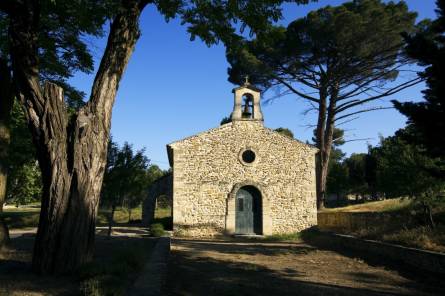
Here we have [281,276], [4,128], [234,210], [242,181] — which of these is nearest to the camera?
[281,276]

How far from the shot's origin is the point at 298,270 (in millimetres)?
8734

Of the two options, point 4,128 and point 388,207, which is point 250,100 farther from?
point 4,128

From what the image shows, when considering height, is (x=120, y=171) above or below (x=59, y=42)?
below

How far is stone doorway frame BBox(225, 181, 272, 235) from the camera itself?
17562 millimetres

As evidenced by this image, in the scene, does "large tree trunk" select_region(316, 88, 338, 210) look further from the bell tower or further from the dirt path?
the dirt path

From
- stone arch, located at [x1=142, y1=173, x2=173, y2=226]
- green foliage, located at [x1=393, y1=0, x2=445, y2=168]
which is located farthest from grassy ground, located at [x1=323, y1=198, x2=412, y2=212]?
green foliage, located at [x1=393, y1=0, x2=445, y2=168]

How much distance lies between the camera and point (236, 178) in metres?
18.0

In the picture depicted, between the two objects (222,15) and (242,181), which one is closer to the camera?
(222,15)

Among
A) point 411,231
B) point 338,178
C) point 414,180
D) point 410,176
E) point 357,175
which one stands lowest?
point 411,231

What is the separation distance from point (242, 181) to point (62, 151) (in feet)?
40.7

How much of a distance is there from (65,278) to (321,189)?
60.4ft

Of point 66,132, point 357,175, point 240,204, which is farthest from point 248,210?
point 357,175

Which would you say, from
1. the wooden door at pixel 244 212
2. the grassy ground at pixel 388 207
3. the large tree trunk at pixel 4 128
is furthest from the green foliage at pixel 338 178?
the large tree trunk at pixel 4 128

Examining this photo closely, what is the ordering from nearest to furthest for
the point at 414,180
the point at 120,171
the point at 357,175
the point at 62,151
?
the point at 62,151 < the point at 414,180 < the point at 120,171 < the point at 357,175
